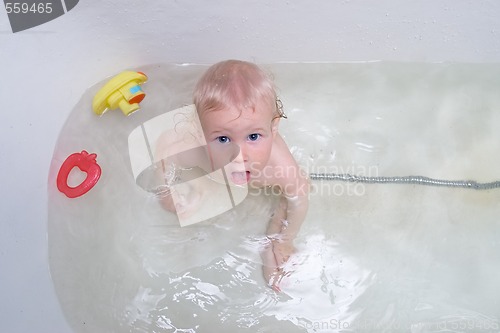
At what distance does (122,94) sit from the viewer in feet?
4.35

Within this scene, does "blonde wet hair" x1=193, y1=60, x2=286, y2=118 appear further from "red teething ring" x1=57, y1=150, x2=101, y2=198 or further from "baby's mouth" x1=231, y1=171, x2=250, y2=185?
"red teething ring" x1=57, y1=150, x2=101, y2=198

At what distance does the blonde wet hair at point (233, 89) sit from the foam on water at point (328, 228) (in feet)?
1.03

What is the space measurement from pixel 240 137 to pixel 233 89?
0.10 metres

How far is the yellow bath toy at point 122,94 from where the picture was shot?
1.32m

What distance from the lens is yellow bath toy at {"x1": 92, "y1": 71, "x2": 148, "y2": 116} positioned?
132 centimetres

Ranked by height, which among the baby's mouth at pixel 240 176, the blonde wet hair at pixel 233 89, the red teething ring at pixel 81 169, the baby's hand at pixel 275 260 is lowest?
the baby's hand at pixel 275 260

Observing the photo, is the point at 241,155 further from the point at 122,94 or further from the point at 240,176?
the point at 122,94

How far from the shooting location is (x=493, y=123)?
1.44m

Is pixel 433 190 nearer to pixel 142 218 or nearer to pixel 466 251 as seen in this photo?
pixel 466 251

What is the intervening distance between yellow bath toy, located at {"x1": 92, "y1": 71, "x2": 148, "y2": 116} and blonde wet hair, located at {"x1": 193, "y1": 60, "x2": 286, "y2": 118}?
0.25m

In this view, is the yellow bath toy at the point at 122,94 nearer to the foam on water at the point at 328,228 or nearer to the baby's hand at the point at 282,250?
the foam on water at the point at 328,228

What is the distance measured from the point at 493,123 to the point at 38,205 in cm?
117

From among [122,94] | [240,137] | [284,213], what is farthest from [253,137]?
[122,94]

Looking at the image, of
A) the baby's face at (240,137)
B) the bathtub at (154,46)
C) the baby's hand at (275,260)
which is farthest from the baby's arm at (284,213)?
the bathtub at (154,46)
